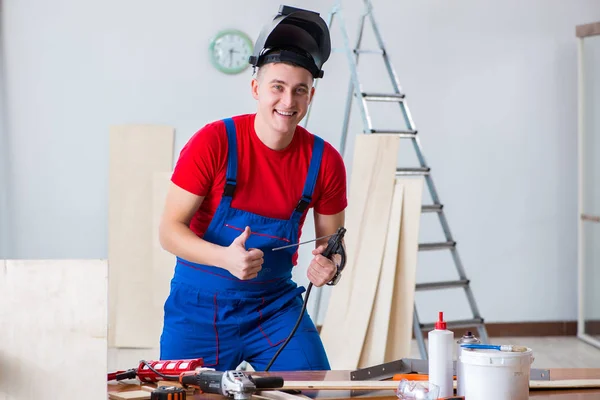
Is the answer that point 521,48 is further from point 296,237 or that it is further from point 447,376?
point 447,376

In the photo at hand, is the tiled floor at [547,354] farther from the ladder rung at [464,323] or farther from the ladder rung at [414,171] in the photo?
the ladder rung at [414,171]

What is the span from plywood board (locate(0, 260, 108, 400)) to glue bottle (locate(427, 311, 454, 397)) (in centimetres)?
71

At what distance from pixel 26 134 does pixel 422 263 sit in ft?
10.1

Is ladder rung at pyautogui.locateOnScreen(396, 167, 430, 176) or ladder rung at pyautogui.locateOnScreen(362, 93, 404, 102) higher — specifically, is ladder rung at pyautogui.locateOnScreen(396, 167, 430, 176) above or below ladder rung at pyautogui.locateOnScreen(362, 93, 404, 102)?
below

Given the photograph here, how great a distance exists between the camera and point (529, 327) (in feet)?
20.4

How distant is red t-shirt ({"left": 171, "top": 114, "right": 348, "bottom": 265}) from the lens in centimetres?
256

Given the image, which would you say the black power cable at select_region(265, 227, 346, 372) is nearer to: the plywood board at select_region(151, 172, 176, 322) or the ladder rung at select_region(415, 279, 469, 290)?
the ladder rung at select_region(415, 279, 469, 290)

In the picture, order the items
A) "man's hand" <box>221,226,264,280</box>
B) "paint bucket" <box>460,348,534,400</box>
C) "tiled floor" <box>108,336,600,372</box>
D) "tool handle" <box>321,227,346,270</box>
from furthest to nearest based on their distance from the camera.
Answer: "tiled floor" <box>108,336,600,372</box> → "tool handle" <box>321,227,346,270</box> → "man's hand" <box>221,226,264,280</box> → "paint bucket" <box>460,348,534,400</box>

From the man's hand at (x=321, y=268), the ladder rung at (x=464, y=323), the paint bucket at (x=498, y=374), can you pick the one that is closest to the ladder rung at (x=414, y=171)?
the ladder rung at (x=464, y=323)

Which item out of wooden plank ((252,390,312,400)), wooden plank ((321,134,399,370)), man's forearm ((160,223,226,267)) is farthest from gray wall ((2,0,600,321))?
wooden plank ((252,390,312,400))

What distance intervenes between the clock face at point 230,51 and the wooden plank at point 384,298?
1821 mm

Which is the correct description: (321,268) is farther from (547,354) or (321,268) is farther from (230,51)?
(230,51)

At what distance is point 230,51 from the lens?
19.4 feet

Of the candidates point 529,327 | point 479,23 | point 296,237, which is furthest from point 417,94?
point 296,237
